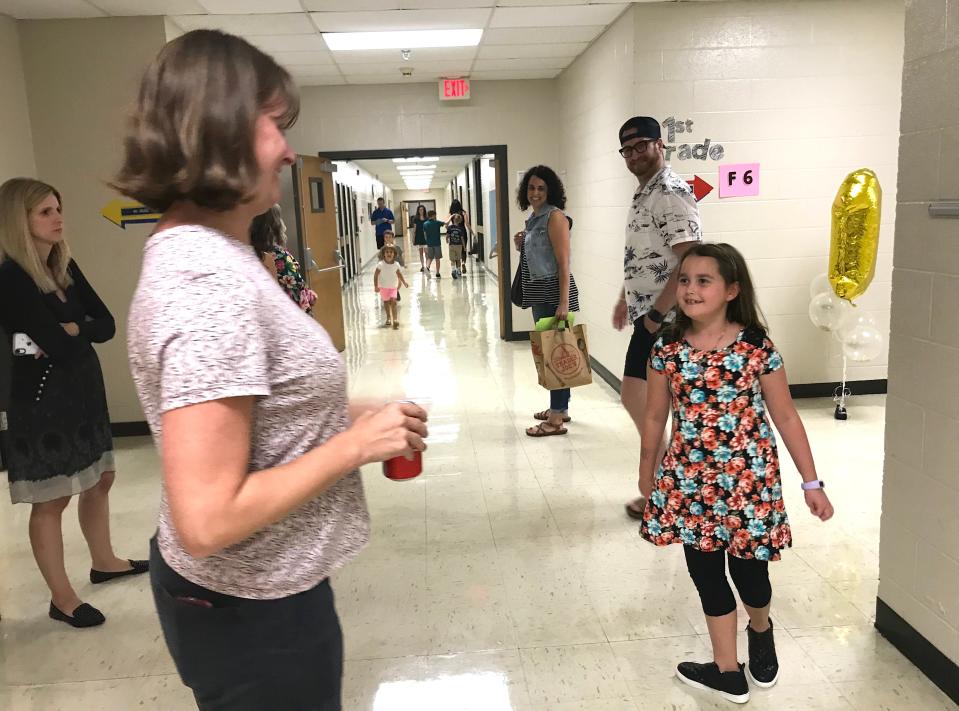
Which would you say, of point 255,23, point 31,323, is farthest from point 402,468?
point 255,23

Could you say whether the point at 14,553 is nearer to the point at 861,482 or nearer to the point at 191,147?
the point at 191,147

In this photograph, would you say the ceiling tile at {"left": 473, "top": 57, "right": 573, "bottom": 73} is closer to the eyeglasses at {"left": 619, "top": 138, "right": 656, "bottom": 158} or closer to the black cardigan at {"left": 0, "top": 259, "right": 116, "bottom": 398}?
the eyeglasses at {"left": 619, "top": 138, "right": 656, "bottom": 158}

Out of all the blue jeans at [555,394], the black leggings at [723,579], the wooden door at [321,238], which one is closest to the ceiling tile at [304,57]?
the wooden door at [321,238]

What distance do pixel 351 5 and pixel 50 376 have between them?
3.11 m

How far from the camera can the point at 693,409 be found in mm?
1908

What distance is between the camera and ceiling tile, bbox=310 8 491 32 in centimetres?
475

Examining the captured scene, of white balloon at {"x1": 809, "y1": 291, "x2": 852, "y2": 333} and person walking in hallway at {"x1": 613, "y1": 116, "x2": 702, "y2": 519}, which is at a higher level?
person walking in hallway at {"x1": 613, "y1": 116, "x2": 702, "y2": 519}

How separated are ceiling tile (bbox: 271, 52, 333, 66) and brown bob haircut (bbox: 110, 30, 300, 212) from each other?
5.35 metres

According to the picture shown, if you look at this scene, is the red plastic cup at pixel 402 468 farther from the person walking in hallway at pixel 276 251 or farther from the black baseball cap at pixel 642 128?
the black baseball cap at pixel 642 128

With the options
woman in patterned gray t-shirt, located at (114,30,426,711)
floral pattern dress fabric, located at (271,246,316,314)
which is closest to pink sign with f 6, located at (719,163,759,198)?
floral pattern dress fabric, located at (271,246,316,314)

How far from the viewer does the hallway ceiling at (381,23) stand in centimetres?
439

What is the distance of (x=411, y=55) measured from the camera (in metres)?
5.95

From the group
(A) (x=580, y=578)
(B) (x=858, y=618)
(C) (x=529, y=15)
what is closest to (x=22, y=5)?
(C) (x=529, y=15)

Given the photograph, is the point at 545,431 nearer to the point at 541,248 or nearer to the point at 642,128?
the point at 541,248
